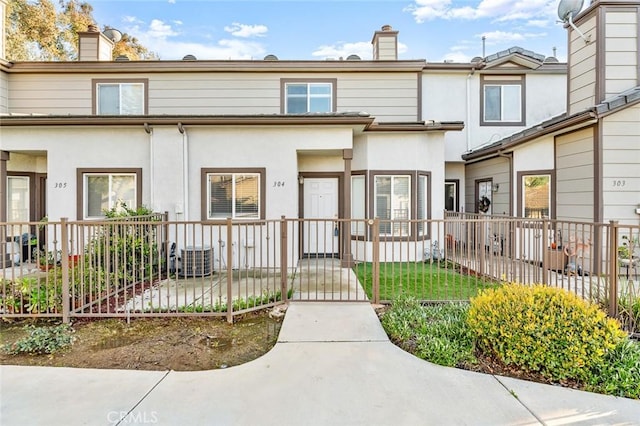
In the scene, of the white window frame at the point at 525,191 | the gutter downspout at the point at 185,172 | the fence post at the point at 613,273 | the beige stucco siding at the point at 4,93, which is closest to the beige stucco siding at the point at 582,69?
the white window frame at the point at 525,191

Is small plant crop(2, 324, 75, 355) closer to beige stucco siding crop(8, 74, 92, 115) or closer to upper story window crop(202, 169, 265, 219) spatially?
upper story window crop(202, 169, 265, 219)

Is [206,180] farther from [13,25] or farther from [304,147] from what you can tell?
[13,25]

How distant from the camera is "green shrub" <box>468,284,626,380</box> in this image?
3.18 m

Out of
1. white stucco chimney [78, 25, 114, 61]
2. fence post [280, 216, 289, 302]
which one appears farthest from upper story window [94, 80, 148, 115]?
fence post [280, 216, 289, 302]

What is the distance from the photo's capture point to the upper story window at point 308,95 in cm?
1068

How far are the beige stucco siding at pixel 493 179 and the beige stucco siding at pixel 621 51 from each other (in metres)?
2.85

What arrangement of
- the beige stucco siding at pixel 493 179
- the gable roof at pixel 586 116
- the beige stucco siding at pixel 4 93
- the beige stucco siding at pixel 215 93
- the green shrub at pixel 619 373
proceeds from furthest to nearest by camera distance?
the beige stucco siding at pixel 215 93 < the beige stucco siding at pixel 4 93 < the beige stucco siding at pixel 493 179 < the gable roof at pixel 586 116 < the green shrub at pixel 619 373

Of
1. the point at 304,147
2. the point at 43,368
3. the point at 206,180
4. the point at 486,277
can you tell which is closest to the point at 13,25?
the point at 206,180

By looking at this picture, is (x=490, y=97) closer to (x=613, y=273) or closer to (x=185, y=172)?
(x=613, y=273)

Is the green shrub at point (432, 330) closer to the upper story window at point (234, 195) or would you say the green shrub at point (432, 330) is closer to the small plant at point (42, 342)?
the small plant at point (42, 342)

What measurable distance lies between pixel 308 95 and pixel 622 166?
8.23m

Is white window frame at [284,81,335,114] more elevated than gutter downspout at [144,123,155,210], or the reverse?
white window frame at [284,81,335,114]

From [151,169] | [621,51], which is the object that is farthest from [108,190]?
[621,51]

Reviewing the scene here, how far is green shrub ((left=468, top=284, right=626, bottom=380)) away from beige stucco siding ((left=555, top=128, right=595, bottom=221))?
16.1ft
